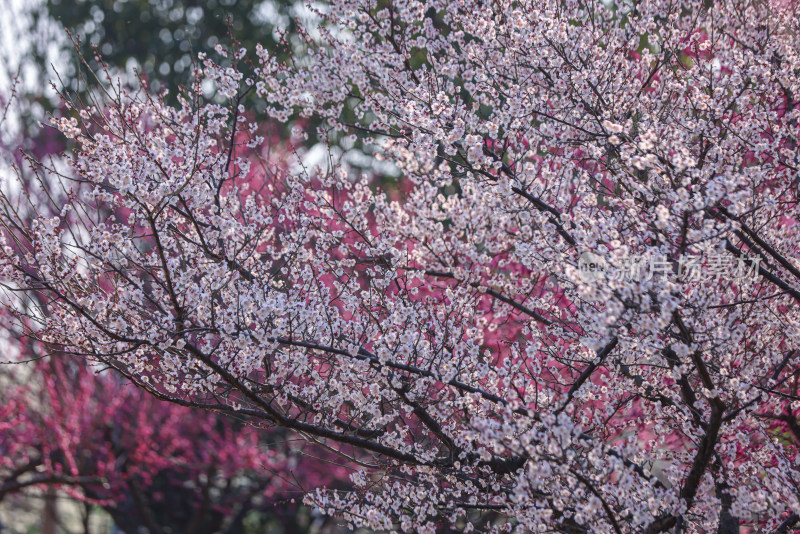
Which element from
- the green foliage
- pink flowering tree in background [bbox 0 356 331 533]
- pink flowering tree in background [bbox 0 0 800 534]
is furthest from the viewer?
the green foliage

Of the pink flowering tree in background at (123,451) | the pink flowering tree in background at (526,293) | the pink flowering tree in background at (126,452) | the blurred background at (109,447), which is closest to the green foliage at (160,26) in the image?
the blurred background at (109,447)

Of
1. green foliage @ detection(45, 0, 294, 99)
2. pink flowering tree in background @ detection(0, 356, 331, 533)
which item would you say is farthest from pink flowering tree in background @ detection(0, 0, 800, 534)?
green foliage @ detection(45, 0, 294, 99)

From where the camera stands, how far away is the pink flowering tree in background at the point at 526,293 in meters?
3.43

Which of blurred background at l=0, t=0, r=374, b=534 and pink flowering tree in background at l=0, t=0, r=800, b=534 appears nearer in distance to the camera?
pink flowering tree in background at l=0, t=0, r=800, b=534

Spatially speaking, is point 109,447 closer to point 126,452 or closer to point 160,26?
point 126,452

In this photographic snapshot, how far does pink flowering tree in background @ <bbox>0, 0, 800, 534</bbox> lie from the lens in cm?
343

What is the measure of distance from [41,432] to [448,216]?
7.40 metres

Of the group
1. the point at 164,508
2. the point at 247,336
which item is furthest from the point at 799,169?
the point at 164,508

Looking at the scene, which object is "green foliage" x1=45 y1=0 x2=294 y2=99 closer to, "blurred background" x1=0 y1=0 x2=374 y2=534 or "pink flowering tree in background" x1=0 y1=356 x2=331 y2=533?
"blurred background" x1=0 y1=0 x2=374 y2=534

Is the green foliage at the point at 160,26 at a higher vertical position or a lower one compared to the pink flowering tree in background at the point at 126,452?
higher

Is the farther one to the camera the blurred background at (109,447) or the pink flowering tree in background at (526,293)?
the blurred background at (109,447)

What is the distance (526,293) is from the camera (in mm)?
5375

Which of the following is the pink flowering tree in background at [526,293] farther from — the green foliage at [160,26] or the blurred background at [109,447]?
the green foliage at [160,26]

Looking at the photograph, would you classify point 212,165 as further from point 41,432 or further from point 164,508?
point 164,508
